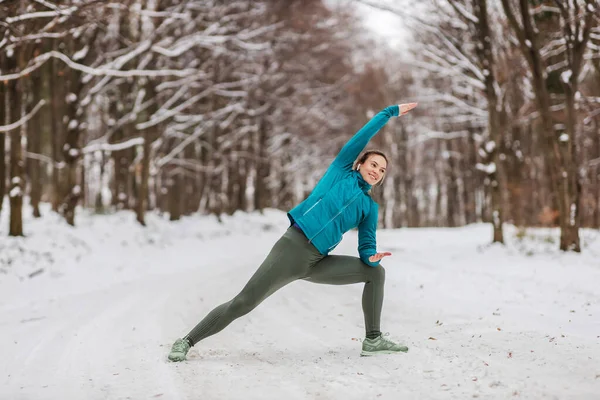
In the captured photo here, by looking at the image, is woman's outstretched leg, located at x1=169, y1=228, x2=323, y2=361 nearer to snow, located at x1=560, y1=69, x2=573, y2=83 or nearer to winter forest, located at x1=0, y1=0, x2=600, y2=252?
winter forest, located at x1=0, y1=0, x2=600, y2=252

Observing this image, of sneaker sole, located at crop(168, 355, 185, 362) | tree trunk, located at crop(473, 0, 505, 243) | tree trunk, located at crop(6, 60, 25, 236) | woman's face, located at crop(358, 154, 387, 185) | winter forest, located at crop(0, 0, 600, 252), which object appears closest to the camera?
sneaker sole, located at crop(168, 355, 185, 362)

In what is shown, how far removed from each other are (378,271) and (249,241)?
1436 centimetres

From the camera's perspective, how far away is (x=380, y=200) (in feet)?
117

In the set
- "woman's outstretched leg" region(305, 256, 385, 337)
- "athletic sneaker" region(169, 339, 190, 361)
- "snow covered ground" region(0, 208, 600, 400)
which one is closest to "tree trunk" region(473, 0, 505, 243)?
"snow covered ground" region(0, 208, 600, 400)

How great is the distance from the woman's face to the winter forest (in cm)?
469

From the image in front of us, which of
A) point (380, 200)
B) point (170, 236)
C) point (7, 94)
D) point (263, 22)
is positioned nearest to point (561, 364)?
point (7, 94)

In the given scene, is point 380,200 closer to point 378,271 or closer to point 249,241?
point 249,241

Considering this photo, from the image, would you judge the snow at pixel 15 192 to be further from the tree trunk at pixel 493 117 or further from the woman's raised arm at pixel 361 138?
the tree trunk at pixel 493 117

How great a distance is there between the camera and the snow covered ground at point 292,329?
11.5 feet

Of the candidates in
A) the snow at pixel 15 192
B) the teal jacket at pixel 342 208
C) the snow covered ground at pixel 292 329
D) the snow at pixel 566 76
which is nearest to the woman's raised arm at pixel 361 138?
the teal jacket at pixel 342 208

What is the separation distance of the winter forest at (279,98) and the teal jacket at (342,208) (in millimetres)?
4557

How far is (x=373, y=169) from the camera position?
4.24 metres

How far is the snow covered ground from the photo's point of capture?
350cm

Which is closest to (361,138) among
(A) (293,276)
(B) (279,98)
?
(A) (293,276)
